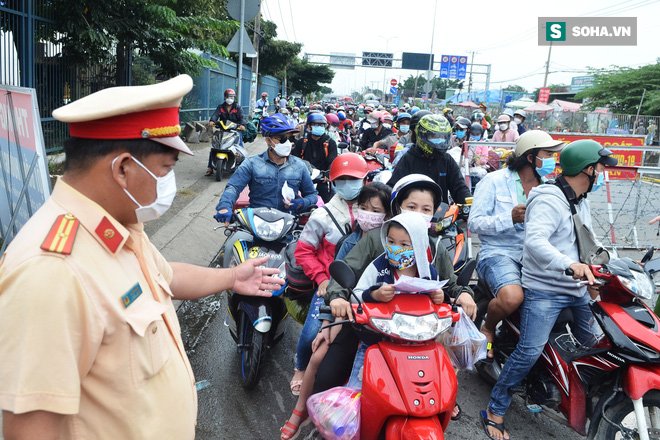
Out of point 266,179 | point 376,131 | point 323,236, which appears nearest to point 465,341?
point 323,236

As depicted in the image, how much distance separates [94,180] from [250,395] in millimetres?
2823

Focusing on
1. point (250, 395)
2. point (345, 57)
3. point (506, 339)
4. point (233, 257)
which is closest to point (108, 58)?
point (233, 257)

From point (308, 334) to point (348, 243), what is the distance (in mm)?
697

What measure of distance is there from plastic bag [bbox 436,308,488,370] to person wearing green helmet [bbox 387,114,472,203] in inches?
94.1

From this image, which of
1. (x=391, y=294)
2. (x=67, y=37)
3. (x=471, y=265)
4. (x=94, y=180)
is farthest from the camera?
(x=67, y=37)

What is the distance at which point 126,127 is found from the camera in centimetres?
142

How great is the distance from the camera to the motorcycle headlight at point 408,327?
7.98 feet

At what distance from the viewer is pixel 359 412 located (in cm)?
254

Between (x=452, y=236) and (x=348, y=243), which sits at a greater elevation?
(x=348, y=243)

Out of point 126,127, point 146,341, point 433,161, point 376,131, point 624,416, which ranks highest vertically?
point 126,127

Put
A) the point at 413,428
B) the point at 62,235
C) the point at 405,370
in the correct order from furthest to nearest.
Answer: the point at 405,370, the point at 413,428, the point at 62,235

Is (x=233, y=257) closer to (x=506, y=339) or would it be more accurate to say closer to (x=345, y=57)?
(x=506, y=339)

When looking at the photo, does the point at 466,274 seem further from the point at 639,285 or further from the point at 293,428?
the point at 293,428

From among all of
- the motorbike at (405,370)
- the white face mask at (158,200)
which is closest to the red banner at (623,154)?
the motorbike at (405,370)
